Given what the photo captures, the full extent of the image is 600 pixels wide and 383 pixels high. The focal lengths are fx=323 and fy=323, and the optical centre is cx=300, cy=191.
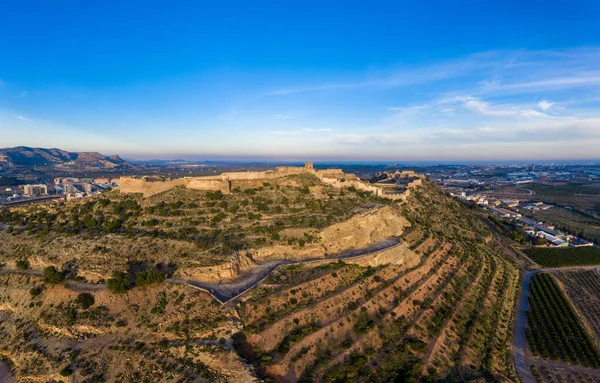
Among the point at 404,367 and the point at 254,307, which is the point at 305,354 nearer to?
the point at 254,307

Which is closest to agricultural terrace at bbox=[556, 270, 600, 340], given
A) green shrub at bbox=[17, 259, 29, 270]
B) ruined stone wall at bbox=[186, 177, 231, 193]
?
ruined stone wall at bbox=[186, 177, 231, 193]

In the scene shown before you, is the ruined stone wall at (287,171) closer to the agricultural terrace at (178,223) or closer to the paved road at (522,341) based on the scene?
the agricultural terrace at (178,223)

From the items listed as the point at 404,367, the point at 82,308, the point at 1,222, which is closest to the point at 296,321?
the point at 404,367

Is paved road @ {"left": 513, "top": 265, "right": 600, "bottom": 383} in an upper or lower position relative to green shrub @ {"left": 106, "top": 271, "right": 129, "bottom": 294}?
lower

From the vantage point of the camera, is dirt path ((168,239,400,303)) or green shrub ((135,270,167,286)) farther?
green shrub ((135,270,167,286))

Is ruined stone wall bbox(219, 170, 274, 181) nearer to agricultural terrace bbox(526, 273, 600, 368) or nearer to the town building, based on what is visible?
agricultural terrace bbox(526, 273, 600, 368)

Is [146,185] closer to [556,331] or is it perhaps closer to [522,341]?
[522,341]
